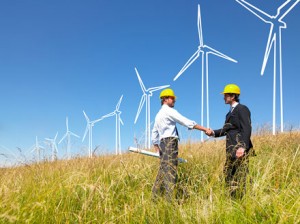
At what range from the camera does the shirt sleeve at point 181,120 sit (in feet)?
22.5

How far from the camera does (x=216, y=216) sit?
3.95 meters

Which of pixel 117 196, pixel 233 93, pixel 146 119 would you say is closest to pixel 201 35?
pixel 146 119

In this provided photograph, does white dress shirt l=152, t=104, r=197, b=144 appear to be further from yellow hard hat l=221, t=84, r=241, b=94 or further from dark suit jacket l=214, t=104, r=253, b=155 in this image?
yellow hard hat l=221, t=84, r=241, b=94

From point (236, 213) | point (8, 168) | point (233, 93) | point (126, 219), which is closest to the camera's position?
point (236, 213)

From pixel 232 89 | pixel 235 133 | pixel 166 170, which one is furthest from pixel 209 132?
pixel 166 170

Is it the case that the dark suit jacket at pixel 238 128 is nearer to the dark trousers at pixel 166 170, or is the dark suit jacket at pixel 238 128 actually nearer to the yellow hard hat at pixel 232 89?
the yellow hard hat at pixel 232 89

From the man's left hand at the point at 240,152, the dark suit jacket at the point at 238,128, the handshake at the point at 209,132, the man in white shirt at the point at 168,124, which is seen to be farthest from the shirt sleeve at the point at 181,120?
the man's left hand at the point at 240,152

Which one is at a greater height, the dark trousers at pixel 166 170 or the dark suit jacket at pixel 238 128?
the dark suit jacket at pixel 238 128

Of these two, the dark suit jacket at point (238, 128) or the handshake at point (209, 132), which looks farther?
the handshake at point (209, 132)

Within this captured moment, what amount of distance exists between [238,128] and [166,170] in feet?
5.57

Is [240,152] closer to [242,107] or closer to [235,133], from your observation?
[235,133]

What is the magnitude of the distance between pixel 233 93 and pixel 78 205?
12.6 ft

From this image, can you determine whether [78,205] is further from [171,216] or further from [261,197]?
[261,197]

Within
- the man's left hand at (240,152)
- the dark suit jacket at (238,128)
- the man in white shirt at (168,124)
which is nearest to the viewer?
the man's left hand at (240,152)
